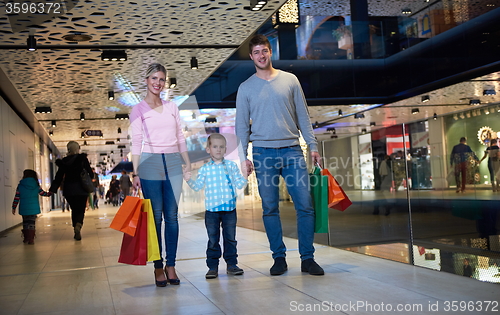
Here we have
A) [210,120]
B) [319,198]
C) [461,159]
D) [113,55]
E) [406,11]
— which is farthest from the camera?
[210,120]

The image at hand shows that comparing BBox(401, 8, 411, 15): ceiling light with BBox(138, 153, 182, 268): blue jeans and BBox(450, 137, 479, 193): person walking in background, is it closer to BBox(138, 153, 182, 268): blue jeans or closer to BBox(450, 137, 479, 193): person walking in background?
BBox(450, 137, 479, 193): person walking in background

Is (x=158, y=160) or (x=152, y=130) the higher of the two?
(x=152, y=130)

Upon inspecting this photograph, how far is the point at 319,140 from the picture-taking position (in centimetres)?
478

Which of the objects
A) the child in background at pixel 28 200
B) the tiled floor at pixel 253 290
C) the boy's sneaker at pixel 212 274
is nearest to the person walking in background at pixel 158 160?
the boy's sneaker at pixel 212 274

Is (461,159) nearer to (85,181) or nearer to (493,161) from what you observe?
(493,161)

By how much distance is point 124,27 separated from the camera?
6773 millimetres

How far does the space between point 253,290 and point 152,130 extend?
1175mm

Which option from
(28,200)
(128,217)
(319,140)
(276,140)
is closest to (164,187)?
(128,217)

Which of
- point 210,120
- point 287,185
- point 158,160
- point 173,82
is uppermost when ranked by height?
point 173,82

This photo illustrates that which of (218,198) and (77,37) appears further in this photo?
(77,37)

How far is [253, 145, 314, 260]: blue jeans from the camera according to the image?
3371 millimetres

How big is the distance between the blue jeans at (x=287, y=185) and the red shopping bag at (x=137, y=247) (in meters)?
0.81

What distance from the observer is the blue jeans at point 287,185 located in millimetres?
3371

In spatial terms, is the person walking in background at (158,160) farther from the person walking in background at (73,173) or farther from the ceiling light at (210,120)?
the ceiling light at (210,120)
